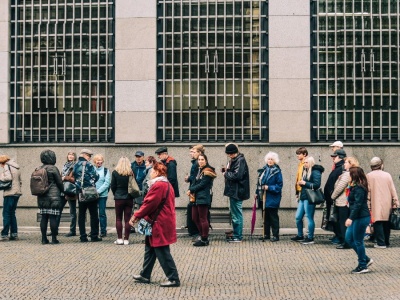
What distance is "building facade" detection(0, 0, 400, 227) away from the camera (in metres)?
17.6

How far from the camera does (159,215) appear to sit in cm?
986

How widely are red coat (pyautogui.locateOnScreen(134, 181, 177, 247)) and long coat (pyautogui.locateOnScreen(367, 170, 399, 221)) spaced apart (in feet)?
17.7

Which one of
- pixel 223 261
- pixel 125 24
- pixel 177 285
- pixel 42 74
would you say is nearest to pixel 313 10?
Result: pixel 125 24

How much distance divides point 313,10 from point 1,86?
7.66 metres

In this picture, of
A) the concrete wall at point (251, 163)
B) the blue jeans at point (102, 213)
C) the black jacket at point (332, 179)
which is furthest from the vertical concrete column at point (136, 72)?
the black jacket at point (332, 179)

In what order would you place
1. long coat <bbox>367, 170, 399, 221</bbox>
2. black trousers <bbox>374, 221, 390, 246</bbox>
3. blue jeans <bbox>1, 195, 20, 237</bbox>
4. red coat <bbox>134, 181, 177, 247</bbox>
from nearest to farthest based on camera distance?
red coat <bbox>134, 181, 177, 247</bbox>
black trousers <bbox>374, 221, 390, 246</bbox>
long coat <bbox>367, 170, 399, 221</bbox>
blue jeans <bbox>1, 195, 20, 237</bbox>

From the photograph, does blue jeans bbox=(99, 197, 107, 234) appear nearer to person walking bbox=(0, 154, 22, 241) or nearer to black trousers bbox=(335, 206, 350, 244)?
person walking bbox=(0, 154, 22, 241)

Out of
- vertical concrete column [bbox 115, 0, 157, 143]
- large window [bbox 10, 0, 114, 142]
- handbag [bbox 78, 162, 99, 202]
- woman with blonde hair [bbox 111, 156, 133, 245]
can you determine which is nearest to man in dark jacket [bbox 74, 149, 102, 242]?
handbag [bbox 78, 162, 99, 202]

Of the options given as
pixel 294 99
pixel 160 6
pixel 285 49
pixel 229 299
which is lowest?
pixel 229 299

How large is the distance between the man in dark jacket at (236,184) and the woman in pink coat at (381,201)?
2.34 metres

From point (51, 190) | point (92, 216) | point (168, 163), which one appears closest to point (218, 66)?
point (168, 163)

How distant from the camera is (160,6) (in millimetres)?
18156

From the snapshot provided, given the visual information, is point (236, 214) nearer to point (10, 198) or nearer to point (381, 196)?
point (381, 196)

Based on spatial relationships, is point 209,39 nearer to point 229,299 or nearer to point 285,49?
point 285,49
